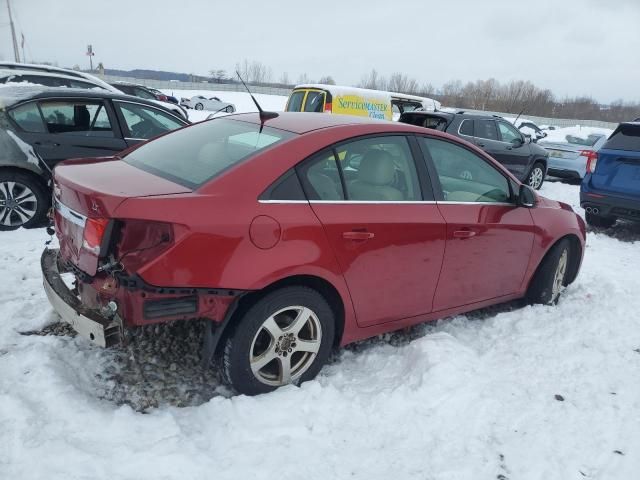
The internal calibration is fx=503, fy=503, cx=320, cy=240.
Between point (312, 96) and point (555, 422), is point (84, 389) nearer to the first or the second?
point (555, 422)

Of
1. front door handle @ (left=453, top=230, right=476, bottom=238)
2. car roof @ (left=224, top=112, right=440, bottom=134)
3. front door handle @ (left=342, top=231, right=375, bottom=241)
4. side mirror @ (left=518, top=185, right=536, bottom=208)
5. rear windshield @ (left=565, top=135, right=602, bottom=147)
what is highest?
car roof @ (left=224, top=112, right=440, bottom=134)

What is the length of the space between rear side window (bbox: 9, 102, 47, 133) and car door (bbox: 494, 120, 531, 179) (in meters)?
8.47

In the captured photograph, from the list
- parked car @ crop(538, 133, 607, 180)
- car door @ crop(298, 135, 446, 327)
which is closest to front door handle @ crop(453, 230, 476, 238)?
car door @ crop(298, 135, 446, 327)

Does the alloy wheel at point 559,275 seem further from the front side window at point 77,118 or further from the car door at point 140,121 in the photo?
the front side window at point 77,118

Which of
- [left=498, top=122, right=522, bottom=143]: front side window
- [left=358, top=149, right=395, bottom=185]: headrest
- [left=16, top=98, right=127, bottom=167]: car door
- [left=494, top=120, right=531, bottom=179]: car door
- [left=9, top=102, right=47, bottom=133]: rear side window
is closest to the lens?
[left=358, top=149, right=395, bottom=185]: headrest

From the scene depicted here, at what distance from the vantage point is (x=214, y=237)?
8.13 feet

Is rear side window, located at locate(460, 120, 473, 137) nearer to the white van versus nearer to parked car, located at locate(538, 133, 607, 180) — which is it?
the white van

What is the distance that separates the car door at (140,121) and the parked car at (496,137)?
4.86 metres

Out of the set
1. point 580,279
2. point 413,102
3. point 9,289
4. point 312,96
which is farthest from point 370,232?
point 413,102

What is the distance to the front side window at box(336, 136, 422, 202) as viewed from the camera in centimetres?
310

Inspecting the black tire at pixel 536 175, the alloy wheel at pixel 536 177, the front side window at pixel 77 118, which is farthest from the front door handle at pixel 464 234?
the alloy wheel at pixel 536 177

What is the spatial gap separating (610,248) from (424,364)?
4.98m

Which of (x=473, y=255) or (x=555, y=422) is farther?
(x=473, y=255)

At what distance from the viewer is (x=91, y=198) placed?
248cm
